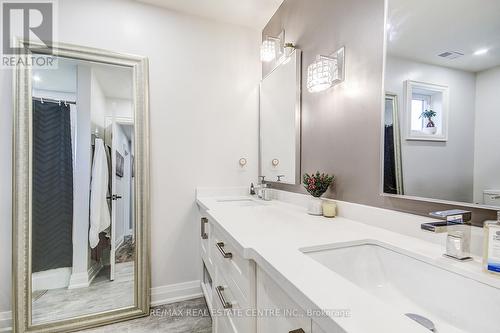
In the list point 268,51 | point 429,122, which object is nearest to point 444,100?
point 429,122

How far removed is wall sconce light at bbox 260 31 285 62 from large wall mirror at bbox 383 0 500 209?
3.31 feet

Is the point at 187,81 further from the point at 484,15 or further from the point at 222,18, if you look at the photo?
the point at 484,15

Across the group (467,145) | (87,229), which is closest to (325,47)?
(467,145)

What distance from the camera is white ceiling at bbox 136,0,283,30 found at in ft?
6.40

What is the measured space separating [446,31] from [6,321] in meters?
2.94

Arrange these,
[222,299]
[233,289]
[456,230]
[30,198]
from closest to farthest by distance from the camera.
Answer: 1. [456,230]
2. [233,289]
3. [222,299]
4. [30,198]

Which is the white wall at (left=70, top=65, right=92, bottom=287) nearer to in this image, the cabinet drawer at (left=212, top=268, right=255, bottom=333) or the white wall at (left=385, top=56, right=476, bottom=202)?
the cabinet drawer at (left=212, top=268, right=255, bottom=333)

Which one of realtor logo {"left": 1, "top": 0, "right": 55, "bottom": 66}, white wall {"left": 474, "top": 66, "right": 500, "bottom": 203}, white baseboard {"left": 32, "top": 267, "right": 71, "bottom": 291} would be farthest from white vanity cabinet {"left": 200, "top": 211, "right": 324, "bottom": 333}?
realtor logo {"left": 1, "top": 0, "right": 55, "bottom": 66}

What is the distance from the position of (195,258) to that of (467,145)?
1.99m

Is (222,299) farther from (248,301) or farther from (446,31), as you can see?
(446,31)

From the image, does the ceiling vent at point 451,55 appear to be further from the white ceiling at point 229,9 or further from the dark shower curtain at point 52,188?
the dark shower curtain at point 52,188

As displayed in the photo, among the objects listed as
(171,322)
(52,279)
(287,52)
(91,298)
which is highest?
(287,52)

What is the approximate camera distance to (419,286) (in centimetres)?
73

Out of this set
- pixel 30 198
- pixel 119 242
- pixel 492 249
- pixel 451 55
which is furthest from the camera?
pixel 119 242
